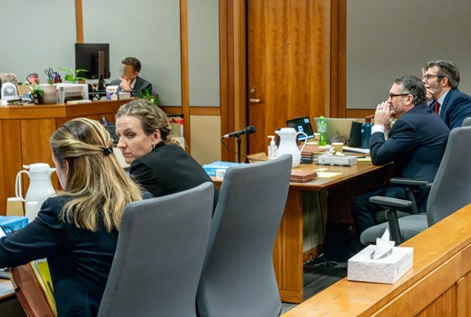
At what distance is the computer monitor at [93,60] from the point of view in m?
8.99

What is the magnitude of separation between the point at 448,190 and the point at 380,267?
226 centimetres

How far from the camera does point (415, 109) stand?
4902 millimetres

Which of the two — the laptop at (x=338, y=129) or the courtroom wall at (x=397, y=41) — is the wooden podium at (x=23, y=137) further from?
the courtroom wall at (x=397, y=41)

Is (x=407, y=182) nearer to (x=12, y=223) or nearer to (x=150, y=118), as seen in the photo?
(x=150, y=118)

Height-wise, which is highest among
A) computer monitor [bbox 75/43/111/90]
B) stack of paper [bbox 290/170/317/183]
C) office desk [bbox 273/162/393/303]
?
computer monitor [bbox 75/43/111/90]

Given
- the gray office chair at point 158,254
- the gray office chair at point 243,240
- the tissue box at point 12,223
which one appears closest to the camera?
the gray office chair at point 158,254

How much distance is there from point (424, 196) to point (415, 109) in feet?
1.94

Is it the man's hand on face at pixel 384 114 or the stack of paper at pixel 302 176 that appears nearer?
the stack of paper at pixel 302 176

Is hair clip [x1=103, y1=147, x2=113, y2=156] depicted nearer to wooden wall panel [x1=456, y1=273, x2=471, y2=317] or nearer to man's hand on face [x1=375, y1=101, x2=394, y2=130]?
wooden wall panel [x1=456, y1=273, x2=471, y2=317]

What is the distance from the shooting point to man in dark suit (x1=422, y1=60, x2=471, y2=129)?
565 cm

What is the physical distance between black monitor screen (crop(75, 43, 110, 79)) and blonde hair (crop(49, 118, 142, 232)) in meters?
6.66

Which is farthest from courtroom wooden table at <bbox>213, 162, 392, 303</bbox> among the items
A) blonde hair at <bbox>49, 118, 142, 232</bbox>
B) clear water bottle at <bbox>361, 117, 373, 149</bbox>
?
blonde hair at <bbox>49, 118, 142, 232</bbox>

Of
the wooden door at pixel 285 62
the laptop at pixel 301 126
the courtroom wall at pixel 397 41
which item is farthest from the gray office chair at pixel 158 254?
the wooden door at pixel 285 62

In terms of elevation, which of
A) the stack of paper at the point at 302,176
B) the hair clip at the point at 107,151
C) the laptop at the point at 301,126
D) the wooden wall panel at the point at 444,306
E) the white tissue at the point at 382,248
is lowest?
the stack of paper at the point at 302,176
